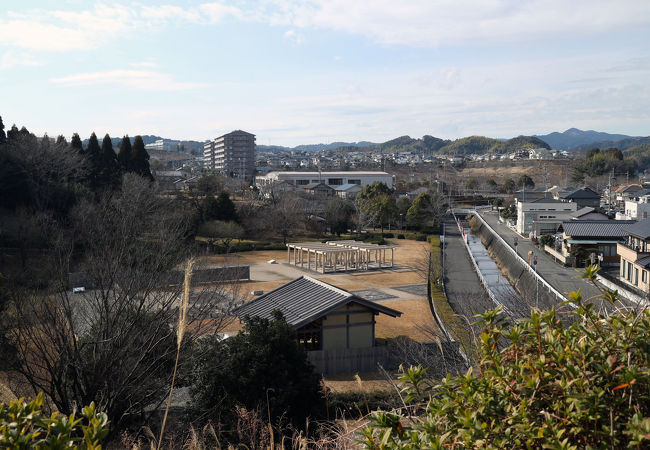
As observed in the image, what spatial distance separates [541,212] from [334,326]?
103 ft

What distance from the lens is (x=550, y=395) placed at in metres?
1.97

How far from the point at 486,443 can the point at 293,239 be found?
124 feet

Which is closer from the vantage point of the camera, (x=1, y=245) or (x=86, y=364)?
(x=86, y=364)

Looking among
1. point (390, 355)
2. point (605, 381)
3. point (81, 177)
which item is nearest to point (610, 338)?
point (605, 381)

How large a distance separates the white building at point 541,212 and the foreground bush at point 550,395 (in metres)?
39.7

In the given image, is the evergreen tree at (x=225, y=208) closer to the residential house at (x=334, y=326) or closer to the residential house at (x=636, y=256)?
the residential house at (x=334, y=326)

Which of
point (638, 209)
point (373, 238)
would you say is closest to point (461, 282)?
point (373, 238)

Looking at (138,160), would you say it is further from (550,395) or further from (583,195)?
(550,395)

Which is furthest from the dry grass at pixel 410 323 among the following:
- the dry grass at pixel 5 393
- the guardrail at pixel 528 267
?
the dry grass at pixel 5 393

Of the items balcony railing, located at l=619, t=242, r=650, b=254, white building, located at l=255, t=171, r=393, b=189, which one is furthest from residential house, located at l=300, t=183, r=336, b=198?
balcony railing, located at l=619, t=242, r=650, b=254

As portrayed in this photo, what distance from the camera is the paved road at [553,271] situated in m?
21.5

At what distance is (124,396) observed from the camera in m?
7.82

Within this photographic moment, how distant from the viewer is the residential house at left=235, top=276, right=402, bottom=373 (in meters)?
14.0

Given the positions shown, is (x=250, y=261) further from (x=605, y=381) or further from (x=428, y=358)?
(x=605, y=381)
